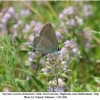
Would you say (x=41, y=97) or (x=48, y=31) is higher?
(x=48, y=31)

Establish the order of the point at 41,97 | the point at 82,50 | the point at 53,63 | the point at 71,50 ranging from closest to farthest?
the point at 53,63, the point at 41,97, the point at 71,50, the point at 82,50

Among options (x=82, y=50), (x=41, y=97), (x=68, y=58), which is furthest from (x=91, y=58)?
(x=41, y=97)

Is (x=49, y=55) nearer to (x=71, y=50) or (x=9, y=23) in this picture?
(x=71, y=50)

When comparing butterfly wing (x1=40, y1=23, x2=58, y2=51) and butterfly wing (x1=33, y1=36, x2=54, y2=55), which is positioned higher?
butterfly wing (x1=40, y1=23, x2=58, y2=51)

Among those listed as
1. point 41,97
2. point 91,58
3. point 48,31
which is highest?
point 48,31
